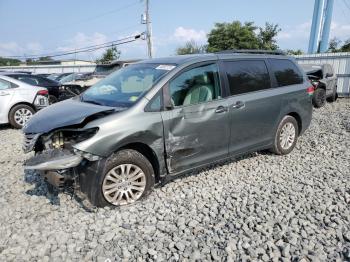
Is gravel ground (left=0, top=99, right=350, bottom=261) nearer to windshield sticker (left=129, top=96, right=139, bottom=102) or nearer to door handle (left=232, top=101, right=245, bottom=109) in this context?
door handle (left=232, top=101, right=245, bottom=109)

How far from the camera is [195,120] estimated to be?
4086 mm

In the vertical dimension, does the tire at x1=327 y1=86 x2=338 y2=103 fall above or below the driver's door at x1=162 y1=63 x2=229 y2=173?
below

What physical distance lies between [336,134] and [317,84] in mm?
4732

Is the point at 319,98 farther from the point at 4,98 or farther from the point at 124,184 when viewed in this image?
the point at 4,98

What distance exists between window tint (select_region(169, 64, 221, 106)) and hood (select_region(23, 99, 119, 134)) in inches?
30.9

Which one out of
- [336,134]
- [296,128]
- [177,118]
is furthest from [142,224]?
[336,134]

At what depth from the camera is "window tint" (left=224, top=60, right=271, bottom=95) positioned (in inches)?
180

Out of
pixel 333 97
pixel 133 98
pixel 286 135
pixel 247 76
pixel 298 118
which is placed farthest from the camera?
pixel 333 97

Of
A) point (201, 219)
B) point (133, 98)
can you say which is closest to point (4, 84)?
point (133, 98)

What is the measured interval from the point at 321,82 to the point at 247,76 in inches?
310

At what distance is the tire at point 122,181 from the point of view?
3.56 meters

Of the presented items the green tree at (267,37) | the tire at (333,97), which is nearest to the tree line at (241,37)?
the green tree at (267,37)

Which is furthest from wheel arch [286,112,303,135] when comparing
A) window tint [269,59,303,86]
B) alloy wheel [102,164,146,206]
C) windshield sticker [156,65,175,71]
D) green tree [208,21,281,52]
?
green tree [208,21,281,52]

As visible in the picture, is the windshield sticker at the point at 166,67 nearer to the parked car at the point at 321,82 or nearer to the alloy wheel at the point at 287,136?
the alloy wheel at the point at 287,136
